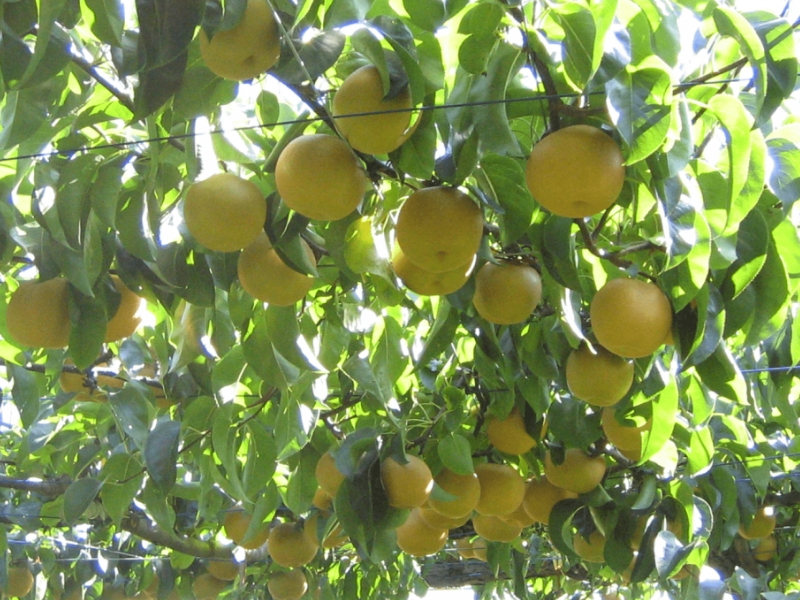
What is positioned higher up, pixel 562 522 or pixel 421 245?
pixel 421 245

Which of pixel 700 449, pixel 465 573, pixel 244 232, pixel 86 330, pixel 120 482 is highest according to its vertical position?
pixel 244 232

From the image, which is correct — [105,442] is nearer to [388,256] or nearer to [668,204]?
[388,256]

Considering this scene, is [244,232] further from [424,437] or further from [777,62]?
[424,437]

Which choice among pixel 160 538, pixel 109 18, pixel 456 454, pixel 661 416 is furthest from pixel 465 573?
pixel 109 18

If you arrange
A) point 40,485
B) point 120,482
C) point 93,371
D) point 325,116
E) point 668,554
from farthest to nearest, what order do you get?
point 40,485 < point 93,371 < point 120,482 < point 668,554 < point 325,116

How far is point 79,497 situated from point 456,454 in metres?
0.88

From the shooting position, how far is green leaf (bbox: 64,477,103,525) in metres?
2.01

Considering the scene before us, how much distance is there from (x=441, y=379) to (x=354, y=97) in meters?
1.09

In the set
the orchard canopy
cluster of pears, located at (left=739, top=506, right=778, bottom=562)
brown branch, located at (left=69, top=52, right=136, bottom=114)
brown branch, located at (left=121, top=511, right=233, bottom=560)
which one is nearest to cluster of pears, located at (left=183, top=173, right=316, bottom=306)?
the orchard canopy

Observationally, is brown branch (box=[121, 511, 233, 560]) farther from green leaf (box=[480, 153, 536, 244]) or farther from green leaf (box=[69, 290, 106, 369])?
green leaf (box=[480, 153, 536, 244])

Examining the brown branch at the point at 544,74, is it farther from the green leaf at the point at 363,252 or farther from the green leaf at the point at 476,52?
the green leaf at the point at 363,252

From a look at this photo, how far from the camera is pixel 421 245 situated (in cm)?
124

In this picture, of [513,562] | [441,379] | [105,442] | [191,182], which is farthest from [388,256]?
[513,562]

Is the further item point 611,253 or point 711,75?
point 611,253
